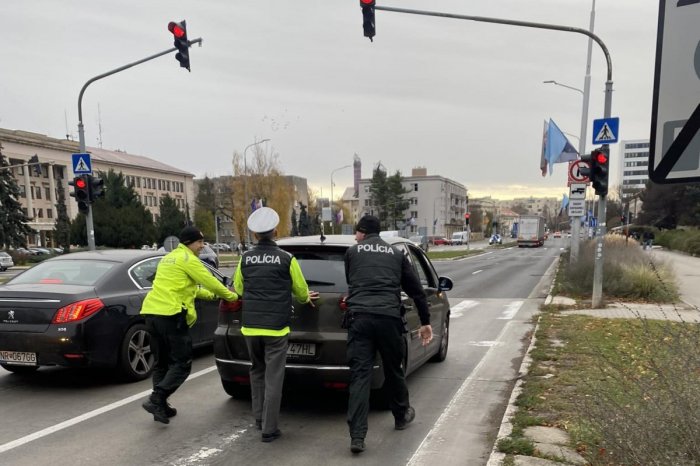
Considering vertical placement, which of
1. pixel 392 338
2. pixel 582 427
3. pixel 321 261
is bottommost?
pixel 582 427

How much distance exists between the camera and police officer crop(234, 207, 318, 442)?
429 cm

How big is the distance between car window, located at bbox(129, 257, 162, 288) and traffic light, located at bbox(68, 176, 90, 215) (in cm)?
862

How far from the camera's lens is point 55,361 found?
554 cm

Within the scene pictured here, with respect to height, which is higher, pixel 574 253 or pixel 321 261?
pixel 321 261

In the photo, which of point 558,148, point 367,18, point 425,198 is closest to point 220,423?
point 367,18

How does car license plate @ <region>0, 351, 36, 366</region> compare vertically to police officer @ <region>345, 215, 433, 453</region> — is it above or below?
below

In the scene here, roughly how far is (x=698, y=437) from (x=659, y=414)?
0.85 ft

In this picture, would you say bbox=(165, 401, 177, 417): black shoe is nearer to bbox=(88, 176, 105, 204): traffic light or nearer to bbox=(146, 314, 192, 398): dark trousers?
bbox=(146, 314, 192, 398): dark trousers

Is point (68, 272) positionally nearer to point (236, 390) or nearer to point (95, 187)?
point (236, 390)

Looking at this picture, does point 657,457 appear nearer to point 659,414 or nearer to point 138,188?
point 659,414

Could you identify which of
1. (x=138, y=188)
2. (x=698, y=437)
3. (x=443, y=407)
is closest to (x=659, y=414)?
(x=698, y=437)

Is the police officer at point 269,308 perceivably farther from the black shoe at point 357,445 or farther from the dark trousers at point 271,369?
the black shoe at point 357,445

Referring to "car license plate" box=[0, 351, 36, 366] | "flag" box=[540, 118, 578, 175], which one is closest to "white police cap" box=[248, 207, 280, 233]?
"car license plate" box=[0, 351, 36, 366]

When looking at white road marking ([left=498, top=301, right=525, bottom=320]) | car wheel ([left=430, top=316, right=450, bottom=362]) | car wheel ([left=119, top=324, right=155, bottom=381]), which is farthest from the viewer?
white road marking ([left=498, top=301, right=525, bottom=320])
